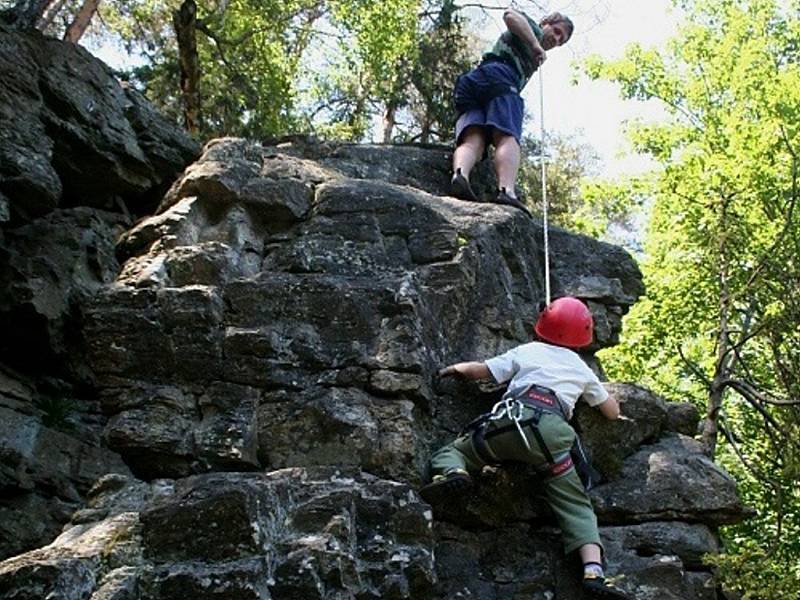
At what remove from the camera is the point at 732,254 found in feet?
30.2

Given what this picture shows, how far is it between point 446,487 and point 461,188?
348 centimetres

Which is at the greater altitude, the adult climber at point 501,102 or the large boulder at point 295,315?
the adult climber at point 501,102

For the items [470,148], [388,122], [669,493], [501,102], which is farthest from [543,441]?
[388,122]

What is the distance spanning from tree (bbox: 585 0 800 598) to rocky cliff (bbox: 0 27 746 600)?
113 centimetres

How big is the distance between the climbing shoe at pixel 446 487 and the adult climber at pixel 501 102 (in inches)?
130

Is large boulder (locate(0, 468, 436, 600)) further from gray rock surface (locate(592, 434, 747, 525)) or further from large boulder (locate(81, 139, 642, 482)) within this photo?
gray rock surface (locate(592, 434, 747, 525))

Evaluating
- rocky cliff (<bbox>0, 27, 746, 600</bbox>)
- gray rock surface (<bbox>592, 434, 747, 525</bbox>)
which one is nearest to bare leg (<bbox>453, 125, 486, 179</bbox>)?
rocky cliff (<bbox>0, 27, 746, 600</bbox>)

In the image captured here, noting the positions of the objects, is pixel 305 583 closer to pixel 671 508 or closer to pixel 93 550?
pixel 93 550

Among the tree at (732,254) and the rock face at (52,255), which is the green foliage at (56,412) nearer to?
the rock face at (52,255)

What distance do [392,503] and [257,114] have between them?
392 inches

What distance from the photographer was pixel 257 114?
13.6 meters

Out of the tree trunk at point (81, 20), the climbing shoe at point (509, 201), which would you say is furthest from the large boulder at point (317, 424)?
the tree trunk at point (81, 20)

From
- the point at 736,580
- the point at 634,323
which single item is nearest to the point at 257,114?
the point at 634,323

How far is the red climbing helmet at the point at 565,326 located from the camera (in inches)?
222
